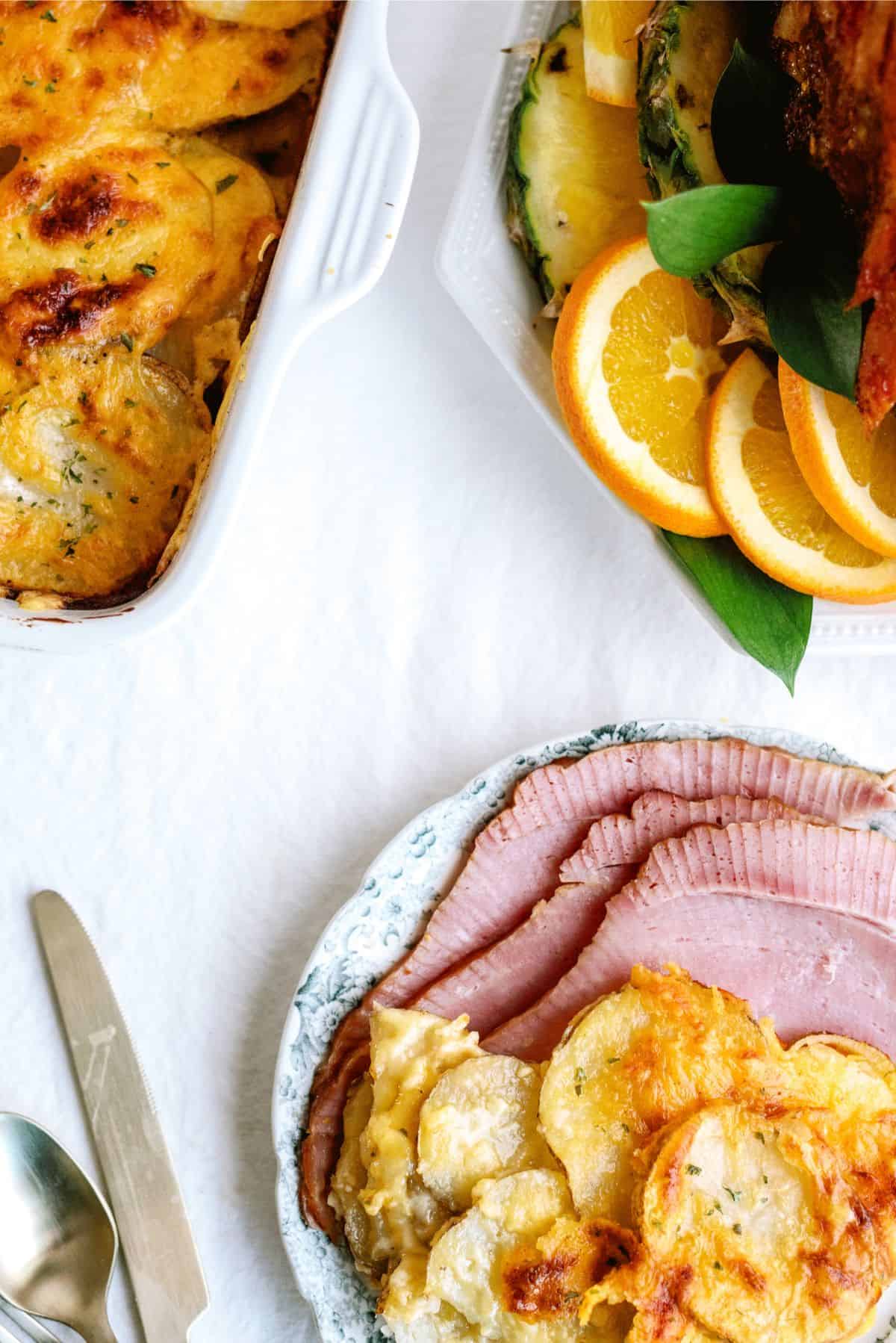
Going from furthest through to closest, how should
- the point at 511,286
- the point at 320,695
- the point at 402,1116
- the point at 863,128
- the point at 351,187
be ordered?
the point at 320,695 → the point at 511,286 → the point at 402,1116 → the point at 351,187 → the point at 863,128

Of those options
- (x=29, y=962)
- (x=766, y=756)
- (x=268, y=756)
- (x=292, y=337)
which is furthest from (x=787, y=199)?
(x=29, y=962)

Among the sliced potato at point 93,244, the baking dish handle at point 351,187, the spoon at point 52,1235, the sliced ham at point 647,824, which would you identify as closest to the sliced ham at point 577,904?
the sliced ham at point 647,824

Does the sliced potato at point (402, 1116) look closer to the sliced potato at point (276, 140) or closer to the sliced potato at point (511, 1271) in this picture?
the sliced potato at point (511, 1271)

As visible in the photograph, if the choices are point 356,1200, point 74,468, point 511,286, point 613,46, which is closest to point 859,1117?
point 356,1200

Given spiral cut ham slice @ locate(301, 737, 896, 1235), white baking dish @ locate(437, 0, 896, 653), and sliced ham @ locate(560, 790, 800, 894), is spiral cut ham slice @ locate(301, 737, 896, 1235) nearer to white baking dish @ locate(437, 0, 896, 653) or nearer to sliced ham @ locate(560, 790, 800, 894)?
sliced ham @ locate(560, 790, 800, 894)

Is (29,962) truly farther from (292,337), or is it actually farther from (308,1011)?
(292,337)

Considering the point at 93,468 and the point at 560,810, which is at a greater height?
the point at 93,468

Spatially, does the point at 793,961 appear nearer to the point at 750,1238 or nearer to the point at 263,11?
the point at 750,1238

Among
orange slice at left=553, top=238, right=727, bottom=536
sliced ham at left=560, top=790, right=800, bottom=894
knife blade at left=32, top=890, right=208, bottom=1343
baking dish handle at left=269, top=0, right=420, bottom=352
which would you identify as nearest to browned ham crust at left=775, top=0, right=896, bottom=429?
orange slice at left=553, top=238, right=727, bottom=536
